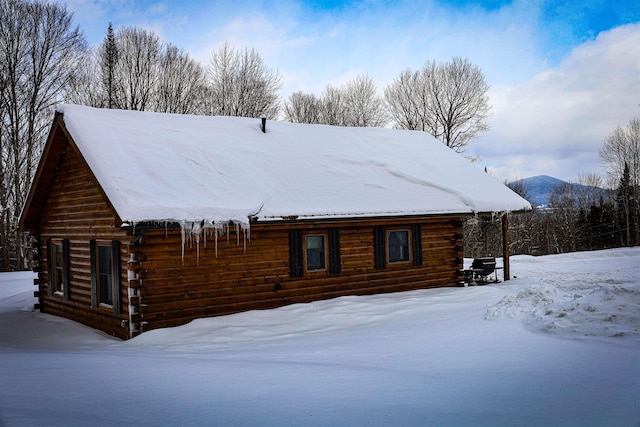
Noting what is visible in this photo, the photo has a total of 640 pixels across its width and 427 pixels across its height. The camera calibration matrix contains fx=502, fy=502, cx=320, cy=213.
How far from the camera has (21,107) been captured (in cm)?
2717

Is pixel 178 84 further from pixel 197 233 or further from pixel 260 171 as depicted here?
pixel 197 233

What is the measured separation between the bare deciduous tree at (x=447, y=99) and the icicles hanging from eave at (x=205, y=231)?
2686 centimetres

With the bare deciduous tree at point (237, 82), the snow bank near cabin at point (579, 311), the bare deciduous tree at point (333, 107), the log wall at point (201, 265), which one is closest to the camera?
the snow bank near cabin at point (579, 311)

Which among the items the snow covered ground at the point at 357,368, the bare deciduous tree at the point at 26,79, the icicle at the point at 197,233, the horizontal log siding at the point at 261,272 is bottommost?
the snow covered ground at the point at 357,368

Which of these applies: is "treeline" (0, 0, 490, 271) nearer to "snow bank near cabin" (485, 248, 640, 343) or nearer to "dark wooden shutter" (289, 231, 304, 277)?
"dark wooden shutter" (289, 231, 304, 277)

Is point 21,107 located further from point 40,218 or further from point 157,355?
point 157,355

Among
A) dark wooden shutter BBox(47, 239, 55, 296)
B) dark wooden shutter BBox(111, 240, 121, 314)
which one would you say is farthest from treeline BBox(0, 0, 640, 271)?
dark wooden shutter BBox(111, 240, 121, 314)

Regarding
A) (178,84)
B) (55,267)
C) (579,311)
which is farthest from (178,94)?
(579,311)

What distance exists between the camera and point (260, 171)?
552 inches

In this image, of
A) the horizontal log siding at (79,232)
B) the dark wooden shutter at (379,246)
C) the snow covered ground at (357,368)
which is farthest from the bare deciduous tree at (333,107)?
the snow covered ground at (357,368)

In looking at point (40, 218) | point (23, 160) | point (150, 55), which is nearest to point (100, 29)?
point (150, 55)

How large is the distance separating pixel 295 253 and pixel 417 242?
422cm

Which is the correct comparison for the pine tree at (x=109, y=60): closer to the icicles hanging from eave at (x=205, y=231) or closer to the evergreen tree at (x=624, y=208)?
the icicles hanging from eave at (x=205, y=231)

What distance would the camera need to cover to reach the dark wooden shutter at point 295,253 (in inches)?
516
